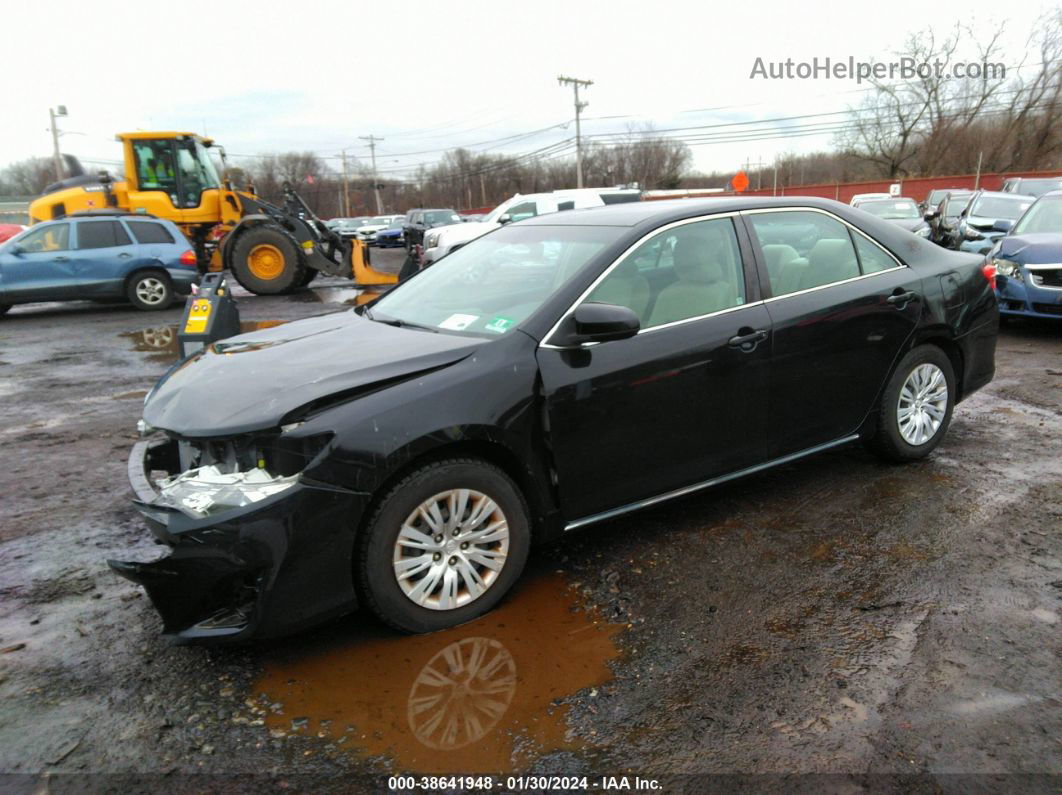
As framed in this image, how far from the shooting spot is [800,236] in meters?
4.15

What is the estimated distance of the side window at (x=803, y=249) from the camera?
4000 mm

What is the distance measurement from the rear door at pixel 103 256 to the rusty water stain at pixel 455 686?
1291 centimetres

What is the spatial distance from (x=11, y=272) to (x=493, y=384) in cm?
1359

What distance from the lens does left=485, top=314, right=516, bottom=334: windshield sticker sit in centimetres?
334

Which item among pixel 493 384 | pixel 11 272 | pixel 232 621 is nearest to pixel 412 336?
pixel 493 384

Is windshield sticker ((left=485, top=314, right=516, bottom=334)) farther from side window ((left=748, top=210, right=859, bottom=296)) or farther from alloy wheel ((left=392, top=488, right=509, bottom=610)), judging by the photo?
side window ((left=748, top=210, right=859, bottom=296))

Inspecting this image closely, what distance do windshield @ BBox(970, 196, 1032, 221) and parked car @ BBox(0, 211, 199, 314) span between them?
1532cm

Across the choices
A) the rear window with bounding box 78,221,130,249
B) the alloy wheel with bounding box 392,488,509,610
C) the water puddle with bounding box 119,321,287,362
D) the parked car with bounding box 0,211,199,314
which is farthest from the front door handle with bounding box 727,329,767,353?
the rear window with bounding box 78,221,130,249

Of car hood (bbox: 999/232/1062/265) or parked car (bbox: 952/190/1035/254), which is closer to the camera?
car hood (bbox: 999/232/1062/265)

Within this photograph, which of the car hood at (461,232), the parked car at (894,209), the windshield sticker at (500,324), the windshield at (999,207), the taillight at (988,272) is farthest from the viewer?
the car hood at (461,232)

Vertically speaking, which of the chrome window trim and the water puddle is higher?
the chrome window trim

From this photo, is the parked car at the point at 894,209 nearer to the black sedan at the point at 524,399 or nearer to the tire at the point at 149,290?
the black sedan at the point at 524,399

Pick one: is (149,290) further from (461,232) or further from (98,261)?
(461,232)

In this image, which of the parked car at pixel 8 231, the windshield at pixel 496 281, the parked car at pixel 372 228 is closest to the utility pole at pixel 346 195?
the parked car at pixel 372 228
